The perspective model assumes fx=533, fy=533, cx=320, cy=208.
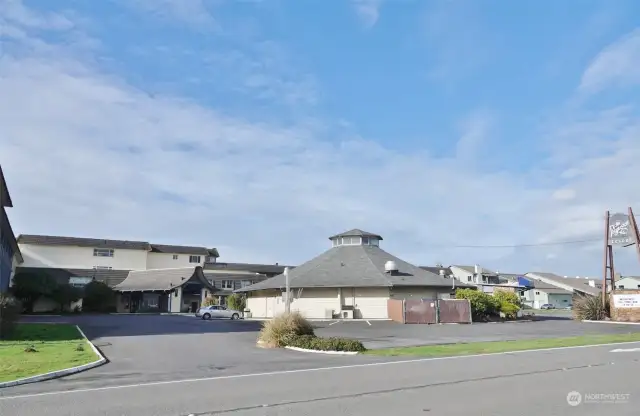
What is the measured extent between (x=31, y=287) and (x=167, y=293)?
15133mm

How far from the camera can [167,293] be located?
65.8 meters

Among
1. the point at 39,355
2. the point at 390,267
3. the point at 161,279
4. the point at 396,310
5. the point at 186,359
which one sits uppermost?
the point at 390,267

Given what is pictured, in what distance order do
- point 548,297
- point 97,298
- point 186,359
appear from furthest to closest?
point 548,297, point 97,298, point 186,359

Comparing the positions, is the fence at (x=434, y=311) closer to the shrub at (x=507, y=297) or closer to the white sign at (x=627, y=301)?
the shrub at (x=507, y=297)

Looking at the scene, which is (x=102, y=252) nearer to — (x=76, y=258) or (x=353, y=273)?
(x=76, y=258)

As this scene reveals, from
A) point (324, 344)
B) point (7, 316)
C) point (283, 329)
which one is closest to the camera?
point (324, 344)

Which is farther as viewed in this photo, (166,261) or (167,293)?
(166,261)

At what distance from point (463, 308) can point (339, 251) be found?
17.7 metres

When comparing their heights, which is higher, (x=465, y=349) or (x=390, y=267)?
(x=390, y=267)

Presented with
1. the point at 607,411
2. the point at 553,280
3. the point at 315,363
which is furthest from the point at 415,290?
the point at 553,280

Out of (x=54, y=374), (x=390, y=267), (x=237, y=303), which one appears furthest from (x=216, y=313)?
(x=54, y=374)

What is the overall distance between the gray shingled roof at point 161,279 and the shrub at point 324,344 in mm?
47895

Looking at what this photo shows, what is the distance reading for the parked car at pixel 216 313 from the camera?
4934cm

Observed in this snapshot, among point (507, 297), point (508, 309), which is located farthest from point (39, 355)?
point (507, 297)
